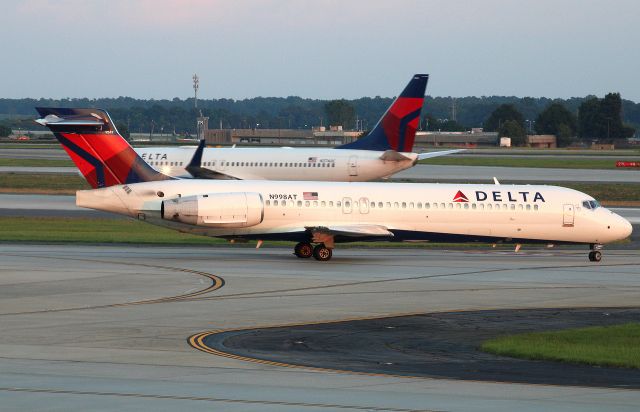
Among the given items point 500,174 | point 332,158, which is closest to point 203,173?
point 332,158

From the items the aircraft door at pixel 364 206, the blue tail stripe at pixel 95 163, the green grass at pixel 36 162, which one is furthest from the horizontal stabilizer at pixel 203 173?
the green grass at pixel 36 162

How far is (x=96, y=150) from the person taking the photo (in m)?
40.3

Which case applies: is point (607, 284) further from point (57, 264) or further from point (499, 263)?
point (57, 264)

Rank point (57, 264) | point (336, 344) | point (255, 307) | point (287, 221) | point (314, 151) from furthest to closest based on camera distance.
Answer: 1. point (314, 151)
2. point (287, 221)
3. point (57, 264)
4. point (255, 307)
5. point (336, 344)

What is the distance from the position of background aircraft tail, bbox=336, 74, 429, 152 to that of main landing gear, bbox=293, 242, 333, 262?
21182 millimetres

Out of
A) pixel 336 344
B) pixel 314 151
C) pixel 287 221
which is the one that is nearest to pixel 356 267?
pixel 287 221

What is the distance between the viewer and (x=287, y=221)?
133ft

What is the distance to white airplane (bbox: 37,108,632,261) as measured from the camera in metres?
39.8

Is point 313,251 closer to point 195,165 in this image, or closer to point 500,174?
point 195,165

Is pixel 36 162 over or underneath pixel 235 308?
over

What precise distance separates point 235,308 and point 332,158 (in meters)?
36.3

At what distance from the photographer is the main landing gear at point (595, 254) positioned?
42.2 meters

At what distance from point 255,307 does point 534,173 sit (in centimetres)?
6959

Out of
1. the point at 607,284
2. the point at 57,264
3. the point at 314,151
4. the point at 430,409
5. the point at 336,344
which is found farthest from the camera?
the point at 314,151
